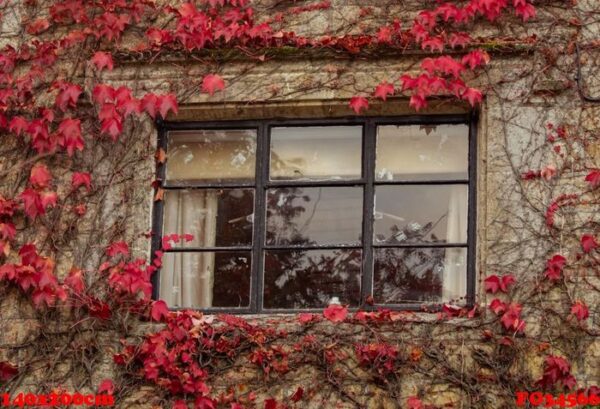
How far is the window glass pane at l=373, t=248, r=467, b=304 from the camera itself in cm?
744

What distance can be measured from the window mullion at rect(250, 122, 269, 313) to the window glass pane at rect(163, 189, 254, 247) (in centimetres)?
6

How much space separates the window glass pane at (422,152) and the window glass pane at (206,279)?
3.52 feet

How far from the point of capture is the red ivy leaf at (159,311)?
24.3 ft

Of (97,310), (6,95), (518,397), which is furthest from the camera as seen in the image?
(6,95)

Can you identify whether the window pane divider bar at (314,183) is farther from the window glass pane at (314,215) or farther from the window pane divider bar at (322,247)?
the window pane divider bar at (322,247)

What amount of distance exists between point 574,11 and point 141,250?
3.13 m

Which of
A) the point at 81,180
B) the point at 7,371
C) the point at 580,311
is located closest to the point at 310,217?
the point at 81,180

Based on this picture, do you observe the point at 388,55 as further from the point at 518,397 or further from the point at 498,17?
the point at 518,397

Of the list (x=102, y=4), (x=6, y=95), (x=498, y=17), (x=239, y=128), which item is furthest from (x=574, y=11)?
(x=6, y=95)

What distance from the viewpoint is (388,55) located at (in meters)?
7.69

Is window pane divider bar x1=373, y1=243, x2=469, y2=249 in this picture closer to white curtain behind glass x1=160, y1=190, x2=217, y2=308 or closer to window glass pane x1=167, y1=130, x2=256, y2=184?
window glass pane x1=167, y1=130, x2=256, y2=184

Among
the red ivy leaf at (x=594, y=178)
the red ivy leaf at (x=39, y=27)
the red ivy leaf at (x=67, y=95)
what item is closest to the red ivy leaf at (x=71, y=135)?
the red ivy leaf at (x=67, y=95)

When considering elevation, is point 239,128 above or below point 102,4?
below

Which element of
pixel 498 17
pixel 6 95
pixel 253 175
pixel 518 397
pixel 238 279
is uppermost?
pixel 498 17
